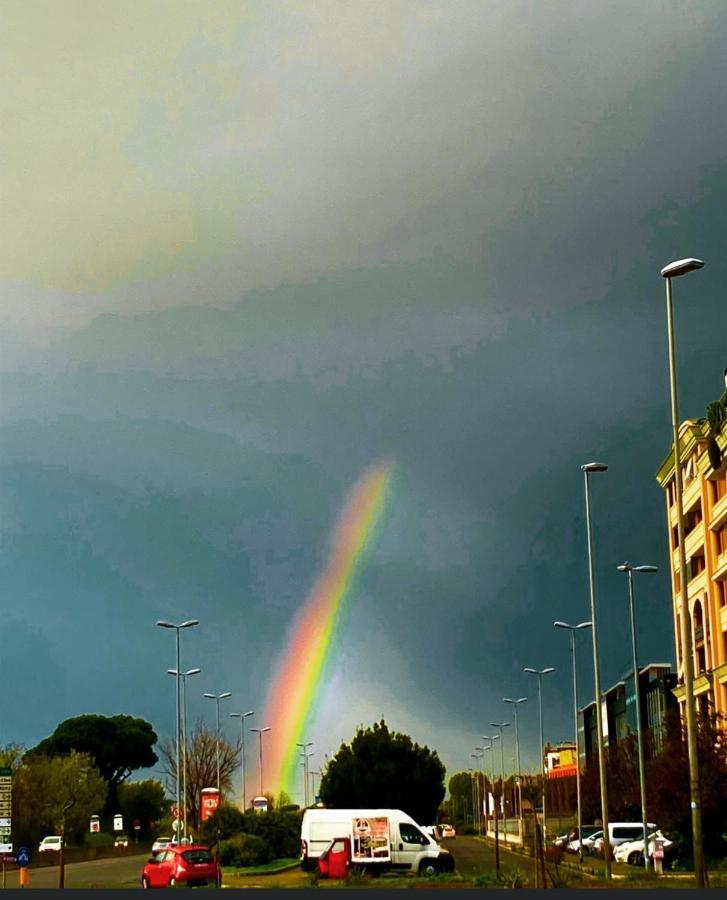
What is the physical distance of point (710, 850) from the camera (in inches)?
2438

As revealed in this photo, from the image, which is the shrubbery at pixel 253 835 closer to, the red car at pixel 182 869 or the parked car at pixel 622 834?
the red car at pixel 182 869

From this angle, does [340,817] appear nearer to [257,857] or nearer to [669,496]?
[257,857]

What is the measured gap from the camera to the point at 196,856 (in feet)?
182

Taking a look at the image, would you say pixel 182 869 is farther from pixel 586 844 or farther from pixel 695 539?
pixel 695 539

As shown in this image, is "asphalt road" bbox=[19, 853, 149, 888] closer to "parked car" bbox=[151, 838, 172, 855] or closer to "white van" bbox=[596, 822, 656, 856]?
"parked car" bbox=[151, 838, 172, 855]

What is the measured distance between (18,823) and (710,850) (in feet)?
171

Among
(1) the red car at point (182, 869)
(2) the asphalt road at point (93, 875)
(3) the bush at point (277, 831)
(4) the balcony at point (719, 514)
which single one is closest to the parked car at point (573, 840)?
(3) the bush at point (277, 831)

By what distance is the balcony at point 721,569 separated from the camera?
81.8m

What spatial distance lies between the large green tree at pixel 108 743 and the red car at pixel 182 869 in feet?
294

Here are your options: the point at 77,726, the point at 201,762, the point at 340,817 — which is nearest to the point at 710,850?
the point at 340,817

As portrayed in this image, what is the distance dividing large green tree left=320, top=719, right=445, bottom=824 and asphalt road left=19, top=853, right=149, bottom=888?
17189 mm

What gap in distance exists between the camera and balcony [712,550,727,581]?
81.8 metres

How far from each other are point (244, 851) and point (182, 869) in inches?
685

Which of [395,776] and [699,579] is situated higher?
[699,579]
